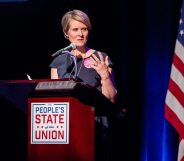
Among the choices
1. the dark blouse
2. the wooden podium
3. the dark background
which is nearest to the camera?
the wooden podium

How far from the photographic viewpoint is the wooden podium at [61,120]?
1913 millimetres

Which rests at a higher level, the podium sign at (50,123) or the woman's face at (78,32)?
the woman's face at (78,32)

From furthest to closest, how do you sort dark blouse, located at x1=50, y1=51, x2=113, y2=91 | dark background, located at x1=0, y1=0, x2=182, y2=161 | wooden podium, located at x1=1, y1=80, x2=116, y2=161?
1. dark background, located at x1=0, y1=0, x2=182, y2=161
2. dark blouse, located at x1=50, y1=51, x2=113, y2=91
3. wooden podium, located at x1=1, y1=80, x2=116, y2=161

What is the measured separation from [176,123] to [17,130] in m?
1.09

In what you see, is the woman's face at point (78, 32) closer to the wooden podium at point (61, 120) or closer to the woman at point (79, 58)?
the woman at point (79, 58)

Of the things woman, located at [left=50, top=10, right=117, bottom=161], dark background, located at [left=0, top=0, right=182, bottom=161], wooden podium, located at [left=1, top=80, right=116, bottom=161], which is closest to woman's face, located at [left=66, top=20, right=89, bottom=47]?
woman, located at [left=50, top=10, right=117, bottom=161]

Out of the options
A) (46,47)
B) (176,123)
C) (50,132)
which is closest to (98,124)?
(50,132)

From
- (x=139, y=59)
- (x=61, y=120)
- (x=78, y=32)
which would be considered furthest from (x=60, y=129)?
(x=139, y=59)

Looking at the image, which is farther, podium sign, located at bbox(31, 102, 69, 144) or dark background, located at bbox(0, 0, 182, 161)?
dark background, located at bbox(0, 0, 182, 161)

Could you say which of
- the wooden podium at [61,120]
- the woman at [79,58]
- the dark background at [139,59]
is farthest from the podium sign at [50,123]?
the dark background at [139,59]

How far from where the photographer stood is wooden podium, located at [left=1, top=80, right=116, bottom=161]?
→ 1913 mm

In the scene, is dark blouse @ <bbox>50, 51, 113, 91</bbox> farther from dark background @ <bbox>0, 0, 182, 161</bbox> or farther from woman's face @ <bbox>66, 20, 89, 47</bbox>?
dark background @ <bbox>0, 0, 182, 161</bbox>

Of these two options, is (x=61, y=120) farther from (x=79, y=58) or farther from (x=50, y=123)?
(x=79, y=58)

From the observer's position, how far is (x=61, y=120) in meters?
1.92
